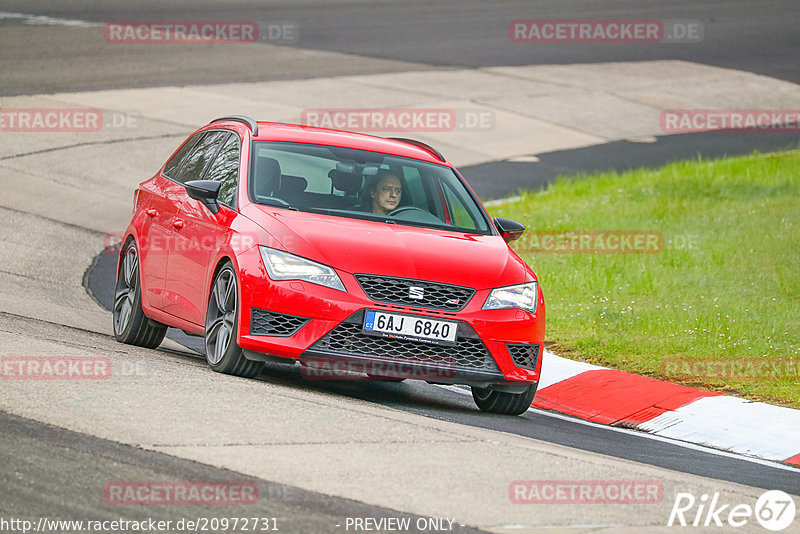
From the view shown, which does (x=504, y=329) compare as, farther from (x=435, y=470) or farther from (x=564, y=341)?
(x=564, y=341)

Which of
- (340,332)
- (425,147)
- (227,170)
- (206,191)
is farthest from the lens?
(425,147)

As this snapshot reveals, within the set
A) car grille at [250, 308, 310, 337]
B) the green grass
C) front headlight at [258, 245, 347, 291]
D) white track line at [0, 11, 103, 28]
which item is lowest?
the green grass

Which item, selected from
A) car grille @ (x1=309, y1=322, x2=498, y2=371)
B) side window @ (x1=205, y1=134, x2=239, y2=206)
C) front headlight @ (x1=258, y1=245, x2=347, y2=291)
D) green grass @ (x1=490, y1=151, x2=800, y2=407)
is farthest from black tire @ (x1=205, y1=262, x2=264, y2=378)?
green grass @ (x1=490, y1=151, x2=800, y2=407)

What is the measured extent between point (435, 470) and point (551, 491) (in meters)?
0.57

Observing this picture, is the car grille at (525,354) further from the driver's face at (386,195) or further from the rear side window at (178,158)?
the rear side window at (178,158)

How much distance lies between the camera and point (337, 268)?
308 inches

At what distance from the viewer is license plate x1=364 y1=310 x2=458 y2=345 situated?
7777 millimetres

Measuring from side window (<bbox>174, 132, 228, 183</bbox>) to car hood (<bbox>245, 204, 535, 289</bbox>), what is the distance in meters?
1.35

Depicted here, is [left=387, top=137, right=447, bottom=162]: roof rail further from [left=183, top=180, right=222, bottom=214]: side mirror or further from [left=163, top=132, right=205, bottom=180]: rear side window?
[left=183, top=180, right=222, bottom=214]: side mirror

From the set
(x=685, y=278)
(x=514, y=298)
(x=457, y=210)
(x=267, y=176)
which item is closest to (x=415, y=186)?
(x=457, y=210)

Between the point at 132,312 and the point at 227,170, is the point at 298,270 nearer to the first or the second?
the point at 227,170

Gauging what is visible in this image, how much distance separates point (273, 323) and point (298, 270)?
36 centimetres

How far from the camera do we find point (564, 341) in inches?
446

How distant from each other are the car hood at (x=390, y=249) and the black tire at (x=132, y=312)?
1.85 meters
